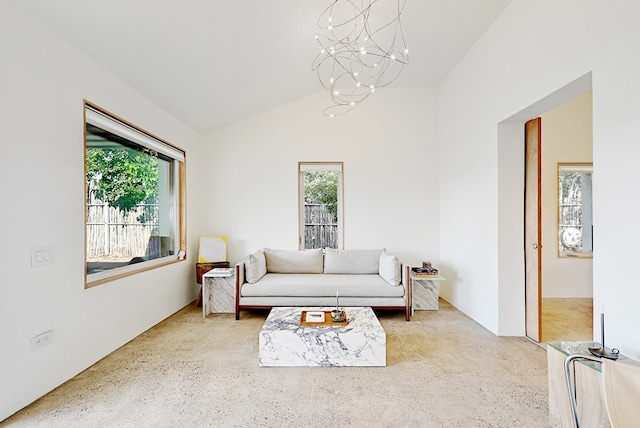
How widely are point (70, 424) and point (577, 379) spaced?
2.87 metres

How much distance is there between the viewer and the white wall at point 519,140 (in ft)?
6.15

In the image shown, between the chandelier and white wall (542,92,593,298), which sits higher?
the chandelier

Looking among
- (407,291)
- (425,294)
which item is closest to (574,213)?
(425,294)

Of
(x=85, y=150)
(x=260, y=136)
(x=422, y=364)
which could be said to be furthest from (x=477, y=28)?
(x=85, y=150)

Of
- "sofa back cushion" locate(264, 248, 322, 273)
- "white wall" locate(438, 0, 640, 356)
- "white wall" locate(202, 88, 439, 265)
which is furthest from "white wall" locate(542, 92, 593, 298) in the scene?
"sofa back cushion" locate(264, 248, 322, 273)

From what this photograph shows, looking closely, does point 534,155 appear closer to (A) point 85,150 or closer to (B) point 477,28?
(B) point 477,28

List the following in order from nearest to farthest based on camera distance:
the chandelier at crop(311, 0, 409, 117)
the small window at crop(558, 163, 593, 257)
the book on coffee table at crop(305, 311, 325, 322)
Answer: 1. the book on coffee table at crop(305, 311, 325, 322)
2. the chandelier at crop(311, 0, 409, 117)
3. the small window at crop(558, 163, 593, 257)

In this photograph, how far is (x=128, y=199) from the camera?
3.28 metres

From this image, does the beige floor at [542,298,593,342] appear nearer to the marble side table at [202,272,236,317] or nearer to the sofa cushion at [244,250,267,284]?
the sofa cushion at [244,250,267,284]

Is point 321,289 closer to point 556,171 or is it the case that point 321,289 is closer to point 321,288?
point 321,288

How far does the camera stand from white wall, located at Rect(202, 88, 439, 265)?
492 centimetres

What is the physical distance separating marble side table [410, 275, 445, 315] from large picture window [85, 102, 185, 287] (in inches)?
125

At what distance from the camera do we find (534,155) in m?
3.19

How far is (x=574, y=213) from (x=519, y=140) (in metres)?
2.51
